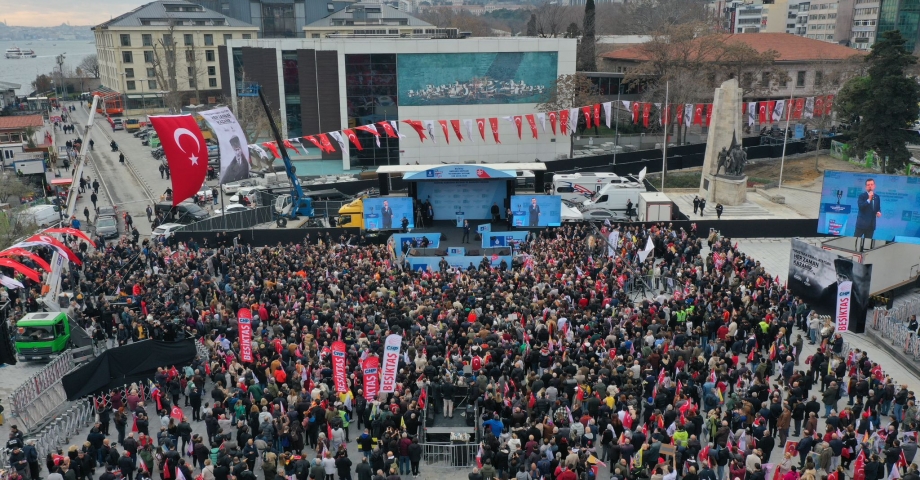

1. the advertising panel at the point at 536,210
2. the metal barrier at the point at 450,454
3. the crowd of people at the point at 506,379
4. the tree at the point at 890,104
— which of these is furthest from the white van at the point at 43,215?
the tree at the point at 890,104

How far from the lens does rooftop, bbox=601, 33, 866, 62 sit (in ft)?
215

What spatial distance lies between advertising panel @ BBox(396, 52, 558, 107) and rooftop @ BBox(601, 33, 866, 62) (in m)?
13.9

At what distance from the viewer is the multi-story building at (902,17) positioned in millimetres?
104562

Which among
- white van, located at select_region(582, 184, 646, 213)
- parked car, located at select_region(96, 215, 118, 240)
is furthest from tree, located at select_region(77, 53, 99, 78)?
white van, located at select_region(582, 184, 646, 213)

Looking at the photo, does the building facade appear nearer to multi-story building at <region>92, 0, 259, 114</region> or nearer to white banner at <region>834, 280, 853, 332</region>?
white banner at <region>834, 280, 853, 332</region>

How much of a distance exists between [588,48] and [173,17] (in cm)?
5064

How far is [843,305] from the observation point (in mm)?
21844

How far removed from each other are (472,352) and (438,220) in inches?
735

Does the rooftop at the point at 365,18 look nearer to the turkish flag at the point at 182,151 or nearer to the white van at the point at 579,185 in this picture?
the white van at the point at 579,185

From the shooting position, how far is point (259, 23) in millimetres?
108250

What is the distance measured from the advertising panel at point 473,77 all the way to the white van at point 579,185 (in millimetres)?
16034

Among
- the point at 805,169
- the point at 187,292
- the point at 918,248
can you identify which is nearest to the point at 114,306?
the point at 187,292

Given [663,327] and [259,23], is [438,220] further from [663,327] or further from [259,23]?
[259,23]

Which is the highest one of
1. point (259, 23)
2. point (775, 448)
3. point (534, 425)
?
point (259, 23)
